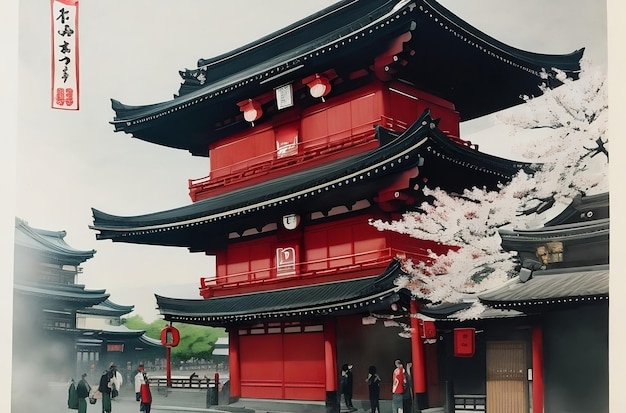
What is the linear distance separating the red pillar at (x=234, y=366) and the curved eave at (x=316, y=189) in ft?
2.50

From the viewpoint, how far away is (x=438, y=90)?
4.84 meters

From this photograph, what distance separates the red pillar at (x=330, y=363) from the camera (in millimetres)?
4648

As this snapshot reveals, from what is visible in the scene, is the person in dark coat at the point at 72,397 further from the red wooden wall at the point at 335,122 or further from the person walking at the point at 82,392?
the red wooden wall at the point at 335,122

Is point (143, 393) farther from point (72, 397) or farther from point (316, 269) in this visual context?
point (316, 269)

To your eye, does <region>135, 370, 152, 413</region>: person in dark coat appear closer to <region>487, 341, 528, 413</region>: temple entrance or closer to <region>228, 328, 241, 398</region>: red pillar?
<region>228, 328, 241, 398</region>: red pillar

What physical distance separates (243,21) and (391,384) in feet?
8.50

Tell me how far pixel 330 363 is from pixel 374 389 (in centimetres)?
40

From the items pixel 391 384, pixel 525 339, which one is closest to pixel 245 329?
pixel 391 384

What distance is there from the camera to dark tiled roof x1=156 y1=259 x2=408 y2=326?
433 centimetres

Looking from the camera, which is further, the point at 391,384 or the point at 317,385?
the point at 317,385

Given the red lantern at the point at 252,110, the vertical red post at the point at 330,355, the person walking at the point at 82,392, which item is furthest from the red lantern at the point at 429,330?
the person walking at the point at 82,392

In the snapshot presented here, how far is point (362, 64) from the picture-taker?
15.9ft

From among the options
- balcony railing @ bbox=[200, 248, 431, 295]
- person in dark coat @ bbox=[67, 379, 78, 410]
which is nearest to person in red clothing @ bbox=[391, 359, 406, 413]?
balcony railing @ bbox=[200, 248, 431, 295]

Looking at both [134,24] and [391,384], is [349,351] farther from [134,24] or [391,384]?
[134,24]
